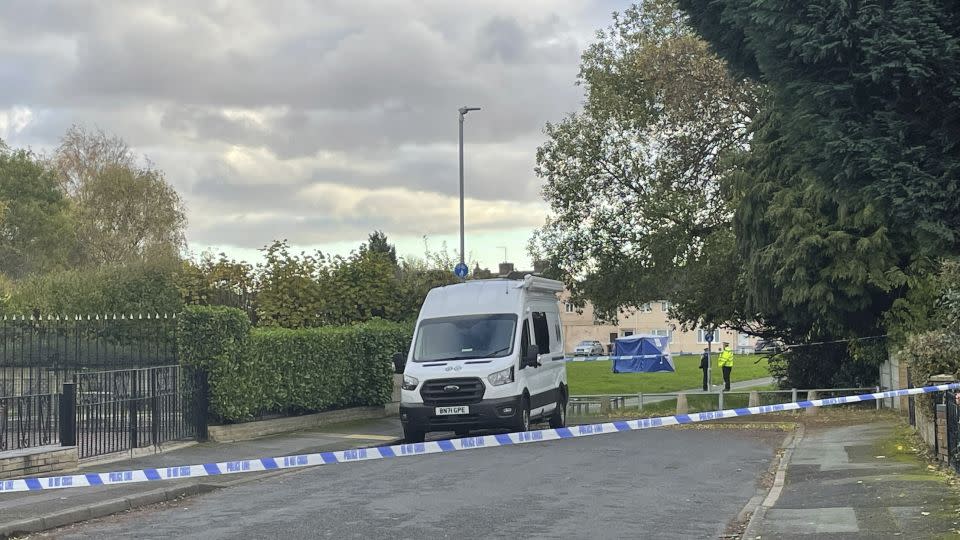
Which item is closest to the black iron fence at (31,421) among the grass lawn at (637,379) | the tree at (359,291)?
the tree at (359,291)

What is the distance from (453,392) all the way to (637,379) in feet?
168

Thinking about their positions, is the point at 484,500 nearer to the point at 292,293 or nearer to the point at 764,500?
the point at 764,500

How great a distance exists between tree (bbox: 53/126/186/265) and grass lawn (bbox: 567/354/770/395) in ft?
75.2

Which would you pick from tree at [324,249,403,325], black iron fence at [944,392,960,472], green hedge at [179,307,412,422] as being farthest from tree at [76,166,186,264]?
black iron fence at [944,392,960,472]

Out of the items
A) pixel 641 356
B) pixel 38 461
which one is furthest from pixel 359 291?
pixel 641 356

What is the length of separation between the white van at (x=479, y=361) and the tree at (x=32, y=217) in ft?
157

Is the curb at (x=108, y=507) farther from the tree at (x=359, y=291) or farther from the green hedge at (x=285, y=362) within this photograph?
the tree at (x=359, y=291)

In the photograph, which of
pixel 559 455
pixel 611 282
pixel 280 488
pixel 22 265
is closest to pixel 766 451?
pixel 559 455

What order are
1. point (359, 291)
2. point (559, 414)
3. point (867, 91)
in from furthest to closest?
point (359, 291) → point (559, 414) → point (867, 91)

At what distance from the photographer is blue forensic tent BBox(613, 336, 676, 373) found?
222 feet

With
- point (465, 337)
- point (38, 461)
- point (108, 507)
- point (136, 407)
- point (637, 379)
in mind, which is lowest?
point (637, 379)

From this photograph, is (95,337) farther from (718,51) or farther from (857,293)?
(857,293)

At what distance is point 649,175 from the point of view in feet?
124

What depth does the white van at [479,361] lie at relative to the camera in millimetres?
Result: 19469
